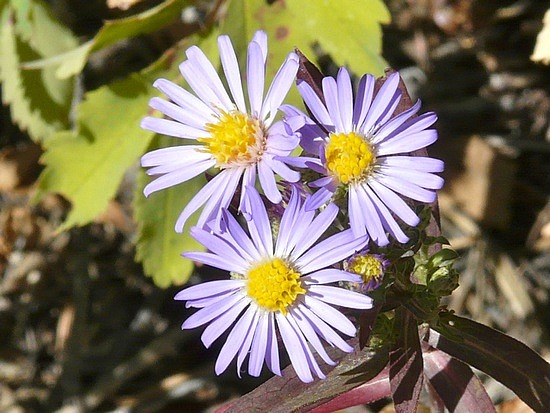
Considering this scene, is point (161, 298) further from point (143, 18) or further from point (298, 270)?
point (298, 270)

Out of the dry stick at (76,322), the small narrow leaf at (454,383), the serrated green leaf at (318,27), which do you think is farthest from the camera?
the dry stick at (76,322)

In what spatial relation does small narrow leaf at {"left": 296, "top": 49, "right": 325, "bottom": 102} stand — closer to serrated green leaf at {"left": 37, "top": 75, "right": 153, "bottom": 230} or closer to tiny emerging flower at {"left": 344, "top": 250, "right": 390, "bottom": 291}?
tiny emerging flower at {"left": 344, "top": 250, "right": 390, "bottom": 291}

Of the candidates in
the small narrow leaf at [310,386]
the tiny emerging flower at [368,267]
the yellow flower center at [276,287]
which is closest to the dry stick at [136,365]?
the small narrow leaf at [310,386]

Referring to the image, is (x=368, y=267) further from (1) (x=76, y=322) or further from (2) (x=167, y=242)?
(1) (x=76, y=322)

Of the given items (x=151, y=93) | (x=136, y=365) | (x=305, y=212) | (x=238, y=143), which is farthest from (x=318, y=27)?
(x=136, y=365)

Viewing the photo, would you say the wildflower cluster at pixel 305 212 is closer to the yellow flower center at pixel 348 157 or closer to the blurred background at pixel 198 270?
the yellow flower center at pixel 348 157

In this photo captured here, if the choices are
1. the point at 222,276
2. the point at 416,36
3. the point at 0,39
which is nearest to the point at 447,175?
the point at 416,36

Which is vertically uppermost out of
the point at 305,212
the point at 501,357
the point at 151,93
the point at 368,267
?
the point at 151,93
